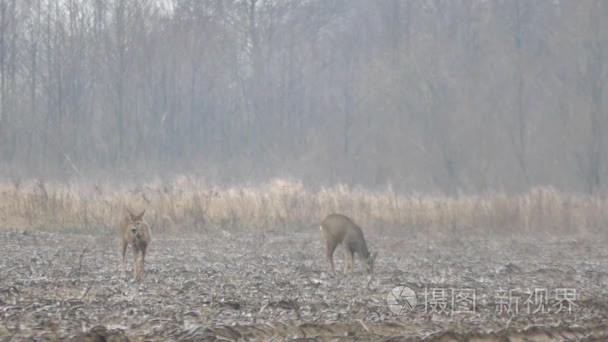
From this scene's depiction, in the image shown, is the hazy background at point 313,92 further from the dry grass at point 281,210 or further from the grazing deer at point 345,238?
the grazing deer at point 345,238

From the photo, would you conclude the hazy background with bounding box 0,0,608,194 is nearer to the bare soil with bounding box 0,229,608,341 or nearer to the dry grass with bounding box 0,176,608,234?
the dry grass with bounding box 0,176,608,234

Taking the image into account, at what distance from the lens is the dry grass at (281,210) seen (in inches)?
949

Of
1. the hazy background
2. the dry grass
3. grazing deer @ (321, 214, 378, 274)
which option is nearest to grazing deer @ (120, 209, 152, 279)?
grazing deer @ (321, 214, 378, 274)

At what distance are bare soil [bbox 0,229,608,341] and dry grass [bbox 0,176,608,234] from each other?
69.2 inches

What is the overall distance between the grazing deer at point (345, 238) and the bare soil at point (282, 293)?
0.44 meters

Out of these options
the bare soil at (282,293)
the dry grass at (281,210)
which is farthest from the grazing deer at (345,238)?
the dry grass at (281,210)

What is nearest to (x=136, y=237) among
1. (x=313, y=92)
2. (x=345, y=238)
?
(x=345, y=238)

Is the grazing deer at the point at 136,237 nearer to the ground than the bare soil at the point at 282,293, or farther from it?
farther from it

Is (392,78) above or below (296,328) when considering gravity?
above

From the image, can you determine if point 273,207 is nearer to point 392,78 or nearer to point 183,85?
point 392,78

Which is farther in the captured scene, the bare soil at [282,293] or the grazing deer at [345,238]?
the grazing deer at [345,238]

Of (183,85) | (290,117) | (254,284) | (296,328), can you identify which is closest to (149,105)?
(183,85)

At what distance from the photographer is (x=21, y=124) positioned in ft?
173

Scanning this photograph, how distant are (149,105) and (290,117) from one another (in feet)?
24.6
